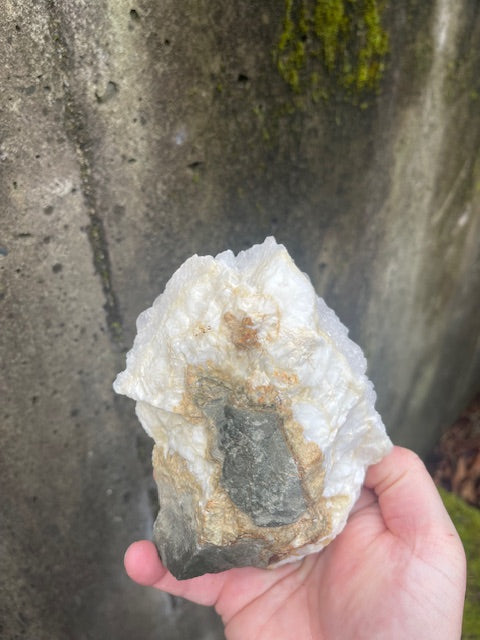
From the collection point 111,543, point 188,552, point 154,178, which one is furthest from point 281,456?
point 111,543

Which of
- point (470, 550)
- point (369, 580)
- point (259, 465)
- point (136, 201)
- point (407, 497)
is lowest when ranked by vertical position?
point (470, 550)

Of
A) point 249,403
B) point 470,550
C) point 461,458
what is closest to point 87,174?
point 249,403

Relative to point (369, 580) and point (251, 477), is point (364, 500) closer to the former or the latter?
point (369, 580)

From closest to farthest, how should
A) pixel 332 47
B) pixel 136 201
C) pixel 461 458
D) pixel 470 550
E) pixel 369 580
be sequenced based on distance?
1. pixel 369 580
2. pixel 136 201
3. pixel 332 47
4. pixel 470 550
5. pixel 461 458

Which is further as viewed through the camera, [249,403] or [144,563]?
[144,563]

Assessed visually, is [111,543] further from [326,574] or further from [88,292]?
[88,292]
